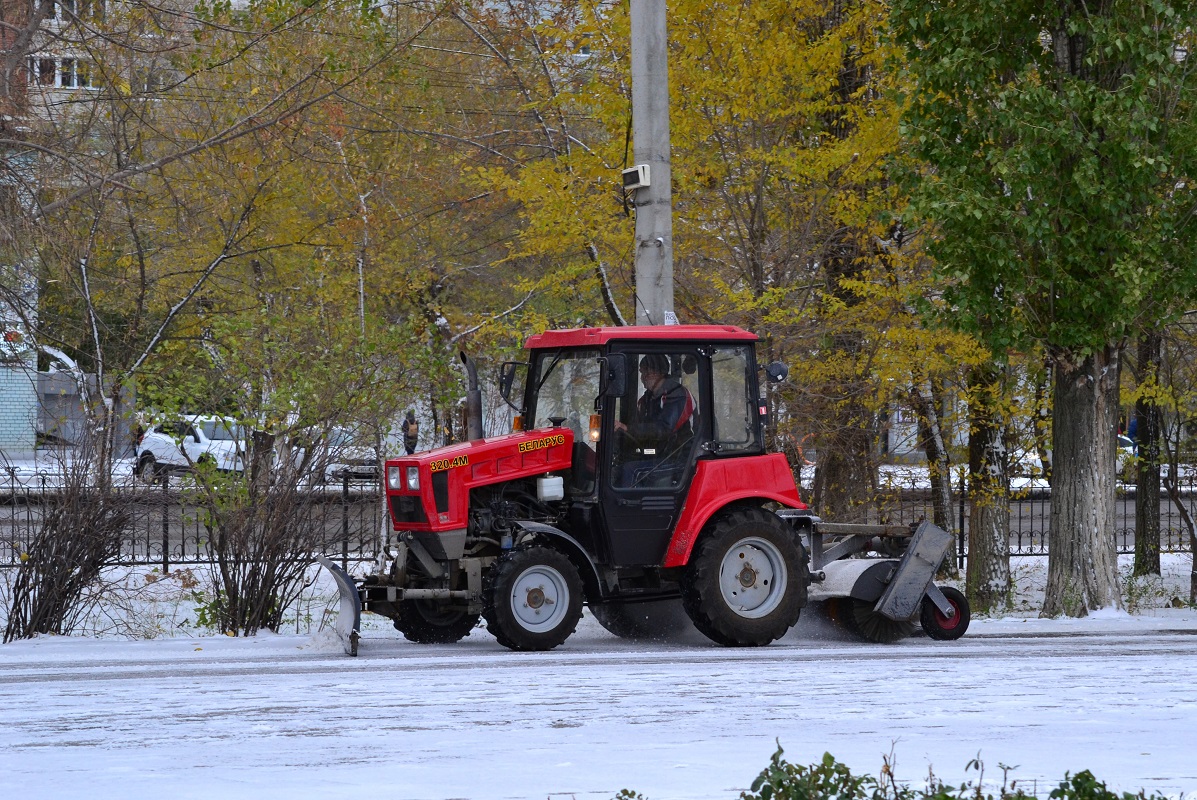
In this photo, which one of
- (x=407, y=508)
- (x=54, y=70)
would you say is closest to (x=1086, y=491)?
(x=407, y=508)

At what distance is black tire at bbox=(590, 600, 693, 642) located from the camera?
481 inches

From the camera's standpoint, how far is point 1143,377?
19.7m

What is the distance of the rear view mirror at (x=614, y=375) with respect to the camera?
1091 cm

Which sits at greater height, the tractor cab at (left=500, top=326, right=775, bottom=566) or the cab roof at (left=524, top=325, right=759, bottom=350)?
the cab roof at (left=524, top=325, right=759, bottom=350)

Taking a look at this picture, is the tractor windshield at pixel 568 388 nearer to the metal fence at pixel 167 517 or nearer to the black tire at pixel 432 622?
the black tire at pixel 432 622

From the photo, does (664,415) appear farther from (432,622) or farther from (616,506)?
(432,622)

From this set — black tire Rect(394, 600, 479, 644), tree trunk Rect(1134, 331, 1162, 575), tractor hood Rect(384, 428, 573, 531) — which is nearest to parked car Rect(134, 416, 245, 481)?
black tire Rect(394, 600, 479, 644)

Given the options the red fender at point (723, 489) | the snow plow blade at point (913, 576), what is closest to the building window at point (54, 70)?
the red fender at point (723, 489)

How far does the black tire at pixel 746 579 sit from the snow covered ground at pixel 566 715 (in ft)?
0.85

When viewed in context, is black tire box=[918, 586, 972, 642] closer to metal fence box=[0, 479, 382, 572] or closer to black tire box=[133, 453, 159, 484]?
metal fence box=[0, 479, 382, 572]

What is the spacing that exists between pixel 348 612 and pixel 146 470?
12.1 ft

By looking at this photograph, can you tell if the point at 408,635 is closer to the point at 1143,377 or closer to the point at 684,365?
the point at 684,365

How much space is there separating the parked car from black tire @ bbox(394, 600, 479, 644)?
285cm

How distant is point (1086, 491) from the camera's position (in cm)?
1423
